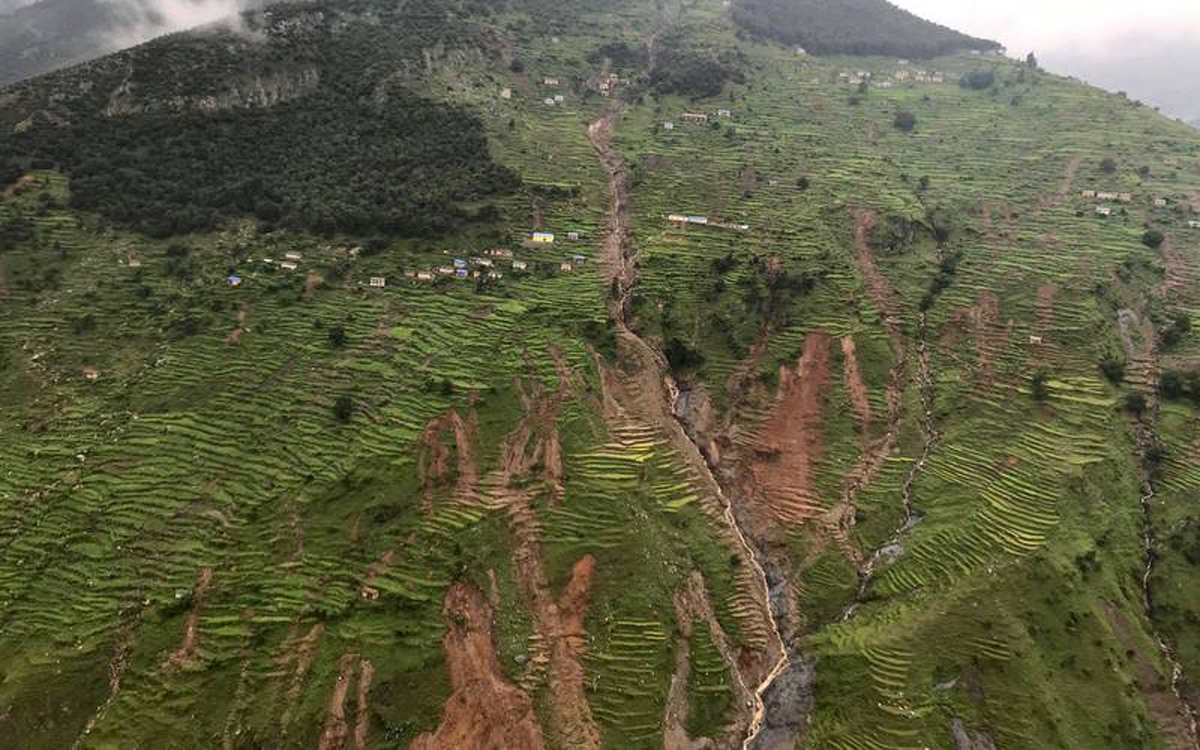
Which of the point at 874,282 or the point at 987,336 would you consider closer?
the point at 987,336

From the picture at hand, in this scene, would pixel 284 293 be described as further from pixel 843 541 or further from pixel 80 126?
pixel 843 541

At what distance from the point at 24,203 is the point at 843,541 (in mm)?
85236

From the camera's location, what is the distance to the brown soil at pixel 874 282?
66.4 m

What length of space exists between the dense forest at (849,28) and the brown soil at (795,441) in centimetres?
10710

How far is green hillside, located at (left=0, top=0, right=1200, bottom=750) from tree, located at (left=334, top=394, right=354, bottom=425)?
1.94 ft

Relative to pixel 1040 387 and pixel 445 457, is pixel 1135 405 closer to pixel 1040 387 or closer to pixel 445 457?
pixel 1040 387

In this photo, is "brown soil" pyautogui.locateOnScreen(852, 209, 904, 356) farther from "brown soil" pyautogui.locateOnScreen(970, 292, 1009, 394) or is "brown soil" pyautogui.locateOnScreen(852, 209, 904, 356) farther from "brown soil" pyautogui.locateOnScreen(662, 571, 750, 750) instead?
"brown soil" pyautogui.locateOnScreen(662, 571, 750, 750)

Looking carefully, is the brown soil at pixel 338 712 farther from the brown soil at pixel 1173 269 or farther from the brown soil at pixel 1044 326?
the brown soil at pixel 1173 269

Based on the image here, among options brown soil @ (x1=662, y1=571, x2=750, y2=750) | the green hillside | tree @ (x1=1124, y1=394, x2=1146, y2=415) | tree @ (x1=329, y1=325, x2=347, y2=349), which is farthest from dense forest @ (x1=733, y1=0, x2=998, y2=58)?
brown soil @ (x1=662, y1=571, x2=750, y2=750)

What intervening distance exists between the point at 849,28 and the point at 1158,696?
152 meters

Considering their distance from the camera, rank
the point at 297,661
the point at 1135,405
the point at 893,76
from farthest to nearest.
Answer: the point at 893,76, the point at 1135,405, the point at 297,661

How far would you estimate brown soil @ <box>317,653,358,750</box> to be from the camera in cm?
3728

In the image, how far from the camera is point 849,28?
152 metres

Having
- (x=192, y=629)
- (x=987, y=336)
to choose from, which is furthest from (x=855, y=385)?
(x=192, y=629)
